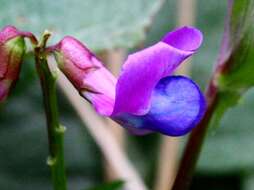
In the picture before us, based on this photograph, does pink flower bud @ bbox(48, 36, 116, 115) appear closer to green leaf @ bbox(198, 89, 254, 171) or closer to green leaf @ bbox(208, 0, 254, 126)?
green leaf @ bbox(208, 0, 254, 126)

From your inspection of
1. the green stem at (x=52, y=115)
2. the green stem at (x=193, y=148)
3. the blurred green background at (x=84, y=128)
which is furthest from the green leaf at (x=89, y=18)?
the green stem at (x=52, y=115)

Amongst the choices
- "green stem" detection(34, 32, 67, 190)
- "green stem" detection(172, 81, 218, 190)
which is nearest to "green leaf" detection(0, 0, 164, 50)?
"green stem" detection(172, 81, 218, 190)

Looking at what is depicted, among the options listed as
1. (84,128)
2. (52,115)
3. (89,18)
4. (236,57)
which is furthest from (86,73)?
(84,128)

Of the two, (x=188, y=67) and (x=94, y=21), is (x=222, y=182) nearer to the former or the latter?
(x=188, y=67)

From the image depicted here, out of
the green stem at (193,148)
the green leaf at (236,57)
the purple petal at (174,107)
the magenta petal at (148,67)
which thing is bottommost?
the green stem at (193,148)

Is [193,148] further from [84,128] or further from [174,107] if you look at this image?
[84,128]

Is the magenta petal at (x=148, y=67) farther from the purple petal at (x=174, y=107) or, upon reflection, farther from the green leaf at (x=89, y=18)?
the green leaf at (x=89, y=18)
